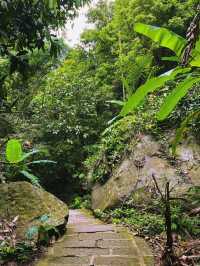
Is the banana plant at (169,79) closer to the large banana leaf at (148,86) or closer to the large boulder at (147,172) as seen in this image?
the large banana leaf at (148,86)

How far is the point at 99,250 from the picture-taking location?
3.68m

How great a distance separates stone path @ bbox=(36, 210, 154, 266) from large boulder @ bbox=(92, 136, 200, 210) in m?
1.51

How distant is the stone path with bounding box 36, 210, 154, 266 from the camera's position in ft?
10.8

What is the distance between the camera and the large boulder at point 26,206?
3963mm

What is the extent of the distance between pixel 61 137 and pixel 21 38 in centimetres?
654

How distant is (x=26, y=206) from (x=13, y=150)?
1385 mm

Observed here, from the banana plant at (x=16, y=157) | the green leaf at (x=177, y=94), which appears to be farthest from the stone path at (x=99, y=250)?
the green leaf at (x=177, y=94)

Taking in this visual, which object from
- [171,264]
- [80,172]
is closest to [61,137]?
[80,172]

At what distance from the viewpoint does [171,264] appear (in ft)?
8.27

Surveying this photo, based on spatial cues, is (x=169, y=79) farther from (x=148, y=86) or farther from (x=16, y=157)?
(x=16, y=157)

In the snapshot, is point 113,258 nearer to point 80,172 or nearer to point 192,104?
point 192,104

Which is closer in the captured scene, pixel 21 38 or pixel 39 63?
pixel 21 38

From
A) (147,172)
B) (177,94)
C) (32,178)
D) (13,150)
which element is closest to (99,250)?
(32,178)

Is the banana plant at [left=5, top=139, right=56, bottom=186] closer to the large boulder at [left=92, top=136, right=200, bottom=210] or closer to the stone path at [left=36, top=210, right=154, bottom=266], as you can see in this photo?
the stone path at [left=36, top=210, right=154, bottom=266]
